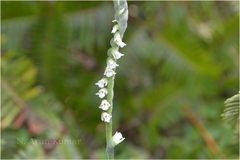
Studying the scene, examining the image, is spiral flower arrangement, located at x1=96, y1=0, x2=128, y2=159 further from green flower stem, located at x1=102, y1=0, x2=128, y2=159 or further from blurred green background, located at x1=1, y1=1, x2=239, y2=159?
blurred green background, located at x1=1, y1=1, x2=239, y2=159

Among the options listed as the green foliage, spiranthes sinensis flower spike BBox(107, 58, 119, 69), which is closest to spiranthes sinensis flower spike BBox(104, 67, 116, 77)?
spiranthes sinensis flower spike BBox(107, 58, 119, 69)

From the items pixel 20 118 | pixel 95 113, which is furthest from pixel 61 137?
pixel 95 113

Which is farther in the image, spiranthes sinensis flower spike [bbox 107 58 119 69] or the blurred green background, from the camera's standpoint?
the blurred green background

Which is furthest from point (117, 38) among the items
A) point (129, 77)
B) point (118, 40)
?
point (129, 77)

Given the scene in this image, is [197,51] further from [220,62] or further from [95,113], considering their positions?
[95,113]

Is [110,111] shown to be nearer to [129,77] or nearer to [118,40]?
[118,40]

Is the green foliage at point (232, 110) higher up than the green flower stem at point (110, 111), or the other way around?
the green foliage at point (232, 110)

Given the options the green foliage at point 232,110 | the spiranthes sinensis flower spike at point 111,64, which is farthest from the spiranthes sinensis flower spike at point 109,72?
the green foliage at point 232,110

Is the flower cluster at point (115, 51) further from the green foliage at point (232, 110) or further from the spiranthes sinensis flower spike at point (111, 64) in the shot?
the green foliage at point (232, 110)
